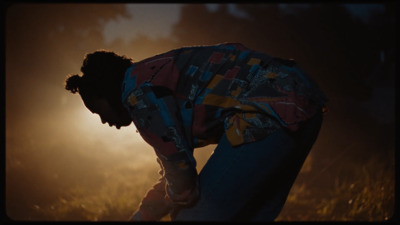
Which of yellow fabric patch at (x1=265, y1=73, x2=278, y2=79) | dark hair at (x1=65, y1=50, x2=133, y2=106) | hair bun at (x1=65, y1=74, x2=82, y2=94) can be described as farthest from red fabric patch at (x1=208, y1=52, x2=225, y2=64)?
hair bun at (x1=65, y1=74, x2=82, y2=94)

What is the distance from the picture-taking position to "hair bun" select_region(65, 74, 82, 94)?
85.3 inches

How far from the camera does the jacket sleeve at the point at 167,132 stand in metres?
1.76

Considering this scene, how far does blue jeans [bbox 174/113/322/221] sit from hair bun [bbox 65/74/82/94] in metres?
0.89

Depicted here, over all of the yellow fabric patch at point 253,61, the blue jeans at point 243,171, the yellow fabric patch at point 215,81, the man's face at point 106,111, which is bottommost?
the blue jeans at point 243,171

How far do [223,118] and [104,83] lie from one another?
0.66m

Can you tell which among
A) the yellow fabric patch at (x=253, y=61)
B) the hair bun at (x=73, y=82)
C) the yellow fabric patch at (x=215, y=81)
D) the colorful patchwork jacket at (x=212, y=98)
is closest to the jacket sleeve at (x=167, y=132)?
the colorful patchwork jacket at (x=212, y=98)

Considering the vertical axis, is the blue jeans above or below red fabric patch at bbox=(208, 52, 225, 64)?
below

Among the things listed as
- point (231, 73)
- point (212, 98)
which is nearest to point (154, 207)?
point (212, 98)

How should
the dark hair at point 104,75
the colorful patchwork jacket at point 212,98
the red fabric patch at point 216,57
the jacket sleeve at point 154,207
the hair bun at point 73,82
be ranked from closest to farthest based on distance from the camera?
the colorful patchwork jacket at point 212,98
the red fabric patch at point 216,57
the dark hair at point 104,75
the hair bun at point 73,82
the jacket sleeve at point 154,207

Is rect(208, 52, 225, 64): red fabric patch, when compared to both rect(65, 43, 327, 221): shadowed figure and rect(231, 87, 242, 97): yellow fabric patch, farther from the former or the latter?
rect(231, 87, 242, 97): yellow fabric patch

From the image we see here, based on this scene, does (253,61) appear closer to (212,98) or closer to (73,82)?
(212,98)

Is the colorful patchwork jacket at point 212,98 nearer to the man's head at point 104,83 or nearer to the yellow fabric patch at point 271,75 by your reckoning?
the yellow fabric patch at point 271,75

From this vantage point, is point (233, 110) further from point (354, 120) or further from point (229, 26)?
point (354, 120)

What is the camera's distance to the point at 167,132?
5.80ft
